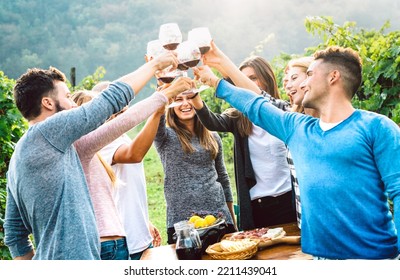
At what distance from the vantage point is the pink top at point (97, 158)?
1547 millimetres

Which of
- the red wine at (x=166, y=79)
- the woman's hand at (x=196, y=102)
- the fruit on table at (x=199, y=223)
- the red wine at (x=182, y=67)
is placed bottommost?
the fruit on table at (x=199, y=223)

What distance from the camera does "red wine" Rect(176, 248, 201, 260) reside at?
1.67 meters

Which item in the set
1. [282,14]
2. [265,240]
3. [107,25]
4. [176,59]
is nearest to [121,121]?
[176,59]

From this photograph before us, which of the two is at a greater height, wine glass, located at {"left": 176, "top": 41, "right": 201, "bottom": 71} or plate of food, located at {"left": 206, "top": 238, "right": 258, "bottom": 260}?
wine glass, located at {"left": 176, "top": 41, "right": 201, "bottom": 71}

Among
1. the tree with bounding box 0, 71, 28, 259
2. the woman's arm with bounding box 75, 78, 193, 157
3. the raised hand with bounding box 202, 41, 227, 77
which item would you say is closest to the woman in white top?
the raised hand with bounding box 202, 41, 227, 77

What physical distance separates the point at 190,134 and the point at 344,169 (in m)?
1.11

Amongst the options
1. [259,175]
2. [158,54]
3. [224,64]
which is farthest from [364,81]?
[158,54]

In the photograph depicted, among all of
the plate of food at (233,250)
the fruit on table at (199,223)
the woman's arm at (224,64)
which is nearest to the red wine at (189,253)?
the plate of food at (233,250)

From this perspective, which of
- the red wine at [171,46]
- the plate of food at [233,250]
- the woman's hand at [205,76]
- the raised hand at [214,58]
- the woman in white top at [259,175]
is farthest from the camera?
the woman in white top at [259,175]

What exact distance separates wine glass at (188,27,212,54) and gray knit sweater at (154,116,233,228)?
0.56 m

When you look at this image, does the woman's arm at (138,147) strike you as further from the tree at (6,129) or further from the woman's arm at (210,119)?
the tree at (6,129)

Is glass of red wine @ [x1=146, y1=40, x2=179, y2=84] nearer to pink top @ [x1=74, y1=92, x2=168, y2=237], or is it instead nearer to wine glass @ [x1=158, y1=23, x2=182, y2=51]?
wine glass @ [x1=158, y1=23, x2=182, y2=51]

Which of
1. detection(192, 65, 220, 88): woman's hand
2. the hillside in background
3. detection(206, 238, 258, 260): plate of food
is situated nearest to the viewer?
detection(206, 238, 258, 260): plate of food

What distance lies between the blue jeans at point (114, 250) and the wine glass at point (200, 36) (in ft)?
2.70
